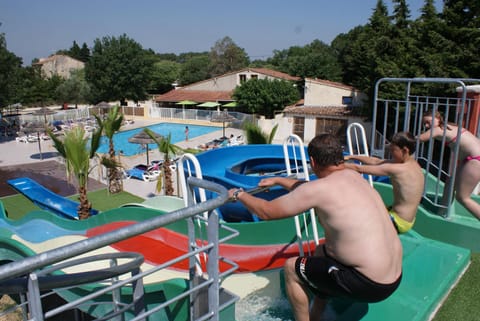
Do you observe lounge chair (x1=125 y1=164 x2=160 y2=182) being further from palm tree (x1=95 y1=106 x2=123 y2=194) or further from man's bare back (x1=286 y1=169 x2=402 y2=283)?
man's bare back (x1=286 y1=169 x2=402 y2=283)

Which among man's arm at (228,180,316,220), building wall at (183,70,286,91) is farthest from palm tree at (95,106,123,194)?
building wall at (183,70,286,91)

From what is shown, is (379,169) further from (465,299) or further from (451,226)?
(451,226)

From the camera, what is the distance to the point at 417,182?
363 cm

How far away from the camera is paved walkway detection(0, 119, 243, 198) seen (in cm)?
1719

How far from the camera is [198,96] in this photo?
4275 cm

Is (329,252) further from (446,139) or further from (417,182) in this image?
(446,139)

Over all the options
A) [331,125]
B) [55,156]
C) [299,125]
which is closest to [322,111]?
[331,125]

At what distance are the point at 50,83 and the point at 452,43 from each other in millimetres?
55825

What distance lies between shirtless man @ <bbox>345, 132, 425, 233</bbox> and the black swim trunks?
4.72ft

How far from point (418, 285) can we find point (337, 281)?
1436 millimetres

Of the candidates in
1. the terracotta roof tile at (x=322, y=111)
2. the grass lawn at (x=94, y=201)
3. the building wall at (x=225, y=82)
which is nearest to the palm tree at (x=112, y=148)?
the grass lawn at (x=94, y=201)

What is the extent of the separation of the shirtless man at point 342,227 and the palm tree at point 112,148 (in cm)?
1000

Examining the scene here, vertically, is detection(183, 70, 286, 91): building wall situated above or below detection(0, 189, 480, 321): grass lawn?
above

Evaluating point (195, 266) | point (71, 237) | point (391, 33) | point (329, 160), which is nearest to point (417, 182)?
point (329, 160)
